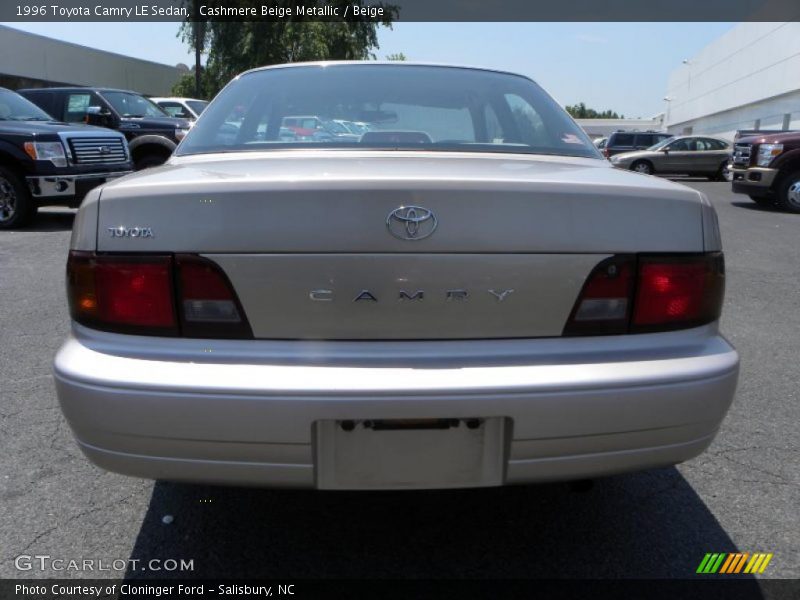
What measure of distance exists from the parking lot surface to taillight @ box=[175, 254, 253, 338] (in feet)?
2.79

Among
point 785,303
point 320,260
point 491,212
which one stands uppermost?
point 491,212

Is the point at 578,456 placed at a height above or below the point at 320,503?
above

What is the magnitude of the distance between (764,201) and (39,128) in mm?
12277

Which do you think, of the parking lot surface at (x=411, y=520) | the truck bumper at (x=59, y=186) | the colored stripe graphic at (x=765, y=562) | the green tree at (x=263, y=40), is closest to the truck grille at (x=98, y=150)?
the truck bumper at (x=59, y=186)

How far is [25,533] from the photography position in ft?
7.82

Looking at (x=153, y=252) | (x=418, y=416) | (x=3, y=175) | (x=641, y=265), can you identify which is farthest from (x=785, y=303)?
(x=3, y=175)

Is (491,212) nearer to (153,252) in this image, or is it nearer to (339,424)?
(339,424)

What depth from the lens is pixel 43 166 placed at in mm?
8453

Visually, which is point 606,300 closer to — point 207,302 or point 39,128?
point 207,302

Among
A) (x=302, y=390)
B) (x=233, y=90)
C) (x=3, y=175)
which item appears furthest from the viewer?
(x=3, y=175)

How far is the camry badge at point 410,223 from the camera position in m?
1.79

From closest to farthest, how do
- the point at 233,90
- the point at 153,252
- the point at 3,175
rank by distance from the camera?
the point at 153,252 < the point at 233,90 < the point at 3,175

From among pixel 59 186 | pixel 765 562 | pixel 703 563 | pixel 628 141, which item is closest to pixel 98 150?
pixel 59 186

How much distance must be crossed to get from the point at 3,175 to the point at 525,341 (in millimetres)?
8587
